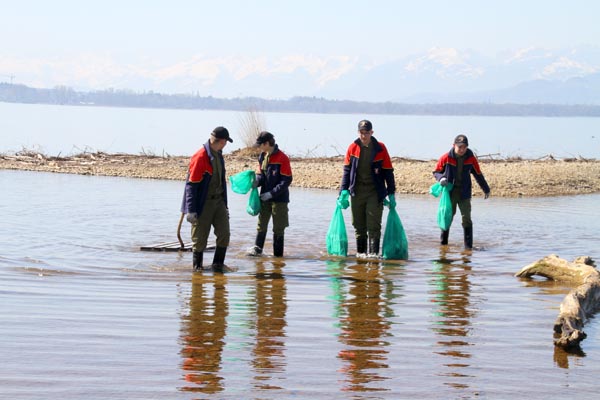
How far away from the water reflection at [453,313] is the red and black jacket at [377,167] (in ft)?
3.35

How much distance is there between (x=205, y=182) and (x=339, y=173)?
41.8 feet

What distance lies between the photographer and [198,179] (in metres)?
9.56

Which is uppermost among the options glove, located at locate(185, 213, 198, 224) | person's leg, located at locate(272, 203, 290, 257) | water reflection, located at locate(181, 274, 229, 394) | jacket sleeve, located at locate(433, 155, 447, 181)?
jacket sleeve, located at locate(433, 155, 447, 181)

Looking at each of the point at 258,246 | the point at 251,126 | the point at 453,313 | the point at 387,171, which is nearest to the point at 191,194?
the point at 258,246

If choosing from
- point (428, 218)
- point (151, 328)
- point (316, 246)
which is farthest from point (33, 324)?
point (428, 218)

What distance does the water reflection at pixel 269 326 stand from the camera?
20.1 feet

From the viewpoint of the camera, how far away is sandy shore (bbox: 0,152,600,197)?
20625 millimetres

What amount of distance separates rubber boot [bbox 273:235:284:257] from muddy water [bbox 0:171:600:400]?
0.64ft

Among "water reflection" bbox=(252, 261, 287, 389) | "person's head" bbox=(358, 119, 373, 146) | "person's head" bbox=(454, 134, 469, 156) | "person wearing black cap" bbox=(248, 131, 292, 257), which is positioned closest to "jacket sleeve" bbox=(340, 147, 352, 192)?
"person's head" bbox=(358, 119, 373, 146)

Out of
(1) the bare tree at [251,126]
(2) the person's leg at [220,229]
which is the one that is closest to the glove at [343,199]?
(2) the person's leg at [220,229]

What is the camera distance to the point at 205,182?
9.62 meters

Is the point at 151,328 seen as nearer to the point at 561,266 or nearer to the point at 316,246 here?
the point at 561,266

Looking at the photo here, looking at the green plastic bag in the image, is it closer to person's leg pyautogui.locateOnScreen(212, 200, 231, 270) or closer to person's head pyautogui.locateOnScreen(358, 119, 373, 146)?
person's head pyautogui.locateOnScreen(358, 119, 373, 146)

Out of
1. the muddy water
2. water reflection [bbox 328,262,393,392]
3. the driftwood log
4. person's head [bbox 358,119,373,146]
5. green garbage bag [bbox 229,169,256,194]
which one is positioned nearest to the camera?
the muddy water
